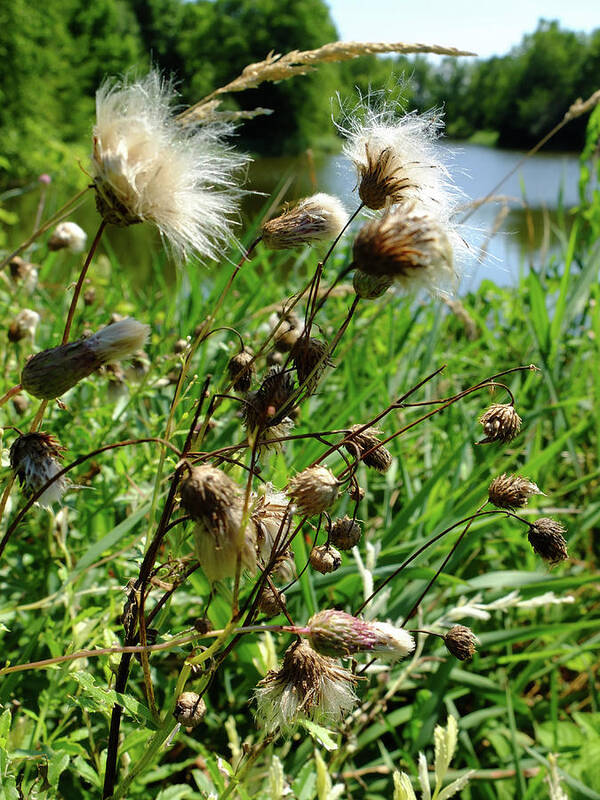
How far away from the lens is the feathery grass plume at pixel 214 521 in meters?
0.53

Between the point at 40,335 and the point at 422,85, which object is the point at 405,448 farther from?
the point at 422,85

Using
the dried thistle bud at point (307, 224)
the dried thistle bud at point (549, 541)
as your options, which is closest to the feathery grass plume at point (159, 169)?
the dried thistle bud at point (307, 224)

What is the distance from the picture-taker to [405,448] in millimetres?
2137

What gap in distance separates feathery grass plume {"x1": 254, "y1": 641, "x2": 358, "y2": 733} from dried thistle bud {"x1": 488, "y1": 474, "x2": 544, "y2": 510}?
0.84 feet

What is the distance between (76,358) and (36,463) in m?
0.12

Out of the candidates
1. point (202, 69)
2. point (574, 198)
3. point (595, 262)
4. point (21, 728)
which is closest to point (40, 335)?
point (21, 728)

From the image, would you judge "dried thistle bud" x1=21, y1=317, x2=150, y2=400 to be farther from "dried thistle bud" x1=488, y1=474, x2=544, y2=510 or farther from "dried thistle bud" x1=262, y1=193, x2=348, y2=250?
"dried thistle bud" x1=488, y1=474, x2=544, y2=510

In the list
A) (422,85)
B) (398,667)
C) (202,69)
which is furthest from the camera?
(422,85)

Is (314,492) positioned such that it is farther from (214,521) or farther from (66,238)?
(66,238)

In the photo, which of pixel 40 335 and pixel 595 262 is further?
pixel 595 262

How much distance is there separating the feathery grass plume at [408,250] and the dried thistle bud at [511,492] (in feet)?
0.91

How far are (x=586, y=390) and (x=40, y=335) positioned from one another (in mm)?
2046

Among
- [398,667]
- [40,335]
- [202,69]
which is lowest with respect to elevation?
[398,667]

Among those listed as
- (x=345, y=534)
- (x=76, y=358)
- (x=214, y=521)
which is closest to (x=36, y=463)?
(x=76, y=358)
